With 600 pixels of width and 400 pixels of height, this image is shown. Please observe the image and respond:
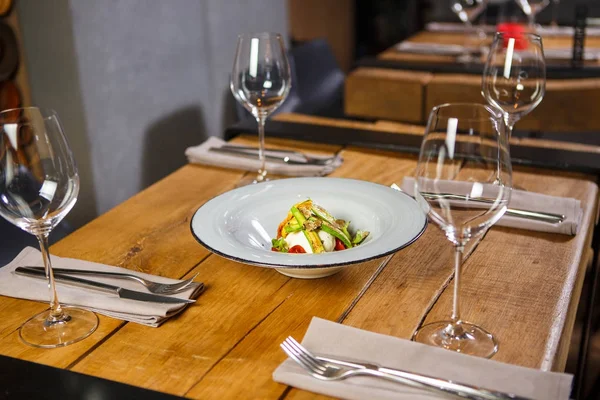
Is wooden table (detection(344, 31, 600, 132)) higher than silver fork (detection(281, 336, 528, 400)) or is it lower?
lower

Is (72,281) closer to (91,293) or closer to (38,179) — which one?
(91,293)

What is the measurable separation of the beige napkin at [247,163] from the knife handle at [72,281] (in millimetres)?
494

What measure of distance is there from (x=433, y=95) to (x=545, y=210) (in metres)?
1.31

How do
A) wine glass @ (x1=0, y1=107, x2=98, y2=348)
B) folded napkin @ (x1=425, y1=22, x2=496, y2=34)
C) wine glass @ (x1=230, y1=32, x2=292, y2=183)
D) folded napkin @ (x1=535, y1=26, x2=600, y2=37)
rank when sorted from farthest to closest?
folded napkin @ (x1=425, y1=22, x2=496, y2=34), folded napkin @ (x1=535, y1=26, x2=600, y2=37), wine glass @ (x1=230, y1=32, x2=292, y2=183), wine glass @ (x1=0, y1=107, x2=98, y2=348)

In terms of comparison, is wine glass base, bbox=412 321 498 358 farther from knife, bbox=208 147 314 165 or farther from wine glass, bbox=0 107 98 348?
knife, bbox=208 147 314 165

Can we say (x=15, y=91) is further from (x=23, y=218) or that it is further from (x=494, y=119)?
(x=494, y=119)

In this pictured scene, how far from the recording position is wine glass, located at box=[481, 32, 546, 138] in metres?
1.24

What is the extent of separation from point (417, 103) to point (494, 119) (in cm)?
170

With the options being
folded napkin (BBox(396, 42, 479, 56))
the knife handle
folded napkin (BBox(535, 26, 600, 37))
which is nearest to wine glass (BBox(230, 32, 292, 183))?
the knife handle

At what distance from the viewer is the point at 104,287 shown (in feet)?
3.00

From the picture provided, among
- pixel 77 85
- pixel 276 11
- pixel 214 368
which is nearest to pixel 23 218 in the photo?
A: pixel 214 368

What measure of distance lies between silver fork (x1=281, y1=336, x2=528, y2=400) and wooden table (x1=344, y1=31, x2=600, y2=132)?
163 centimetres

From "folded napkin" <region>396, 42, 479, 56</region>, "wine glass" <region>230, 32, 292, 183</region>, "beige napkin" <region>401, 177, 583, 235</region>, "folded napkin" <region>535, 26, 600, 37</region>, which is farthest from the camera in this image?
"folded napkin" <region>535, 26, 600, 37</region>

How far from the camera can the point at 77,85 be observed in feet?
7.43
